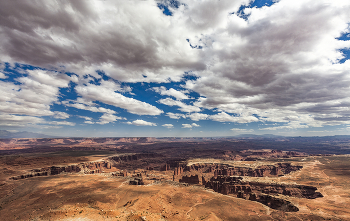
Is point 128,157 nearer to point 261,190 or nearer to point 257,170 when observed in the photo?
point 257,170

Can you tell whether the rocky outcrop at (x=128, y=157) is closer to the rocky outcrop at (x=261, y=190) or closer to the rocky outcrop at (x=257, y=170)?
the rocky outcrop at (x=257, y=170)

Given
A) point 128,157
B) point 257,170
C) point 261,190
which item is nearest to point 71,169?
point 128,157

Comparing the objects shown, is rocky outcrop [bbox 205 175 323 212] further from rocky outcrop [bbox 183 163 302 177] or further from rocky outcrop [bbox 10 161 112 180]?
rocky outcrop [bbox 10 161 112 180]

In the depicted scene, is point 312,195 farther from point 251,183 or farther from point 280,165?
point 280,165

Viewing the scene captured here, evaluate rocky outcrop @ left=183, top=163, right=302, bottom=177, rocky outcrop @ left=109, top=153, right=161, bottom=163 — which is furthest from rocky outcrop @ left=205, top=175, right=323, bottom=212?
rocky outcrop @ left=109, top=153, right=161, bottom=163

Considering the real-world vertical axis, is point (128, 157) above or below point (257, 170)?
below

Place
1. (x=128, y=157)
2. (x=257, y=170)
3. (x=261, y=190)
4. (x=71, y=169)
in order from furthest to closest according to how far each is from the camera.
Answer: (x=128, y=157) < (x=257, y=170) < (x=71, y=169) < (x=261, y=190)

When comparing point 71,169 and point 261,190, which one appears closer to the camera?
point 261,190

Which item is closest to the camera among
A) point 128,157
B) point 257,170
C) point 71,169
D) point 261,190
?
point 261,190

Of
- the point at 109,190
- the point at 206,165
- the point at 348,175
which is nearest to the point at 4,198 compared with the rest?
the point at 109,190

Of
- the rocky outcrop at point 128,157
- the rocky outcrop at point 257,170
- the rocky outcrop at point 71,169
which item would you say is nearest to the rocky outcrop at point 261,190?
the rocky outcrop at point 257,170

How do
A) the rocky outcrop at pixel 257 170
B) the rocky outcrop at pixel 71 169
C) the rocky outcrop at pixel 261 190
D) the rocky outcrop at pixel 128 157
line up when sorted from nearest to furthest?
the rocky outcrop at pixel 261 190, the rocky outcrop at pixel 71 169, the rocky outcrop at pixel 257 170, the rocky outcrop at pixel 128 157

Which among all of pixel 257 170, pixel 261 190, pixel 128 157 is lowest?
pixel 128 157
